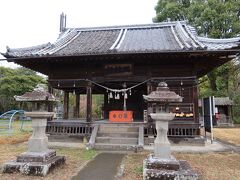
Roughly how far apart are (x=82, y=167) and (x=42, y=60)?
629 centimetres

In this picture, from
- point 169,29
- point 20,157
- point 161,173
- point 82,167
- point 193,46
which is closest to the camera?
point 161,173

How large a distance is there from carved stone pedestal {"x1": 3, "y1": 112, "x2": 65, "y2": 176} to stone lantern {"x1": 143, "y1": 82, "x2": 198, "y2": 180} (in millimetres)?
2733

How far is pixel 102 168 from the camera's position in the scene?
23.7 feet

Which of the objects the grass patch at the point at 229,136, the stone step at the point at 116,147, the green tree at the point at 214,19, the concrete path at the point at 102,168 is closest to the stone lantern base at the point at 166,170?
the concrete path at the point at 102,168

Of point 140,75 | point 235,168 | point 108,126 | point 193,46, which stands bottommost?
point 235,168

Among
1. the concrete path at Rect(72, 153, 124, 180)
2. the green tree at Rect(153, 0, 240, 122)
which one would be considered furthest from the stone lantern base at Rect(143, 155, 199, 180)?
the green tree at Rect(153, 0, 240, 122)

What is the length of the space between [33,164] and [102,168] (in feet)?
6.61

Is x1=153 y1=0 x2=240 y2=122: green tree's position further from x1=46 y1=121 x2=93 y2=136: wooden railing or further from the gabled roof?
x1=46 y1=121 x2=93 y2=136: wooden railing

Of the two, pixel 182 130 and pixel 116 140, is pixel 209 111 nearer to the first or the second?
pixel 182 130

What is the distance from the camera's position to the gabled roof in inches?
424

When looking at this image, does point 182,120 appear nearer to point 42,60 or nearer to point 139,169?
point 139,169

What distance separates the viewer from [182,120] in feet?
37.7

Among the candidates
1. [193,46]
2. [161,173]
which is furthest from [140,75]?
[161,173]

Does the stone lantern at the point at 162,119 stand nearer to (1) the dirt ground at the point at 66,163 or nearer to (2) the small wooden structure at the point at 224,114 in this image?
(1) the dirt ground at the point at 66,163
